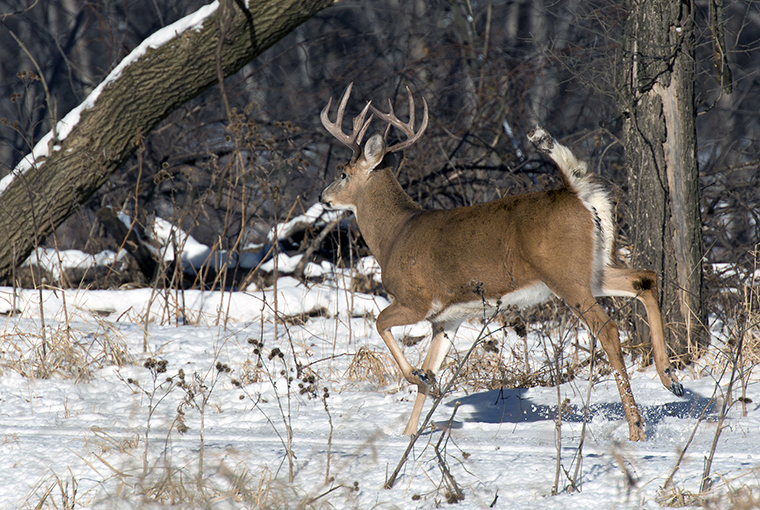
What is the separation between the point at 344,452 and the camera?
337 centimetres

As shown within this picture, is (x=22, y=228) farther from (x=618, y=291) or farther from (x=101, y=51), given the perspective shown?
(x=101, y=51)

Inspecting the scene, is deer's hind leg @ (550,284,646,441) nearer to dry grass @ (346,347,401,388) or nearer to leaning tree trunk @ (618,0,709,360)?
leaning tree trunk @ (618,0,709,360)

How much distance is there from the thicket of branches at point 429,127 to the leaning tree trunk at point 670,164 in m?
0.36

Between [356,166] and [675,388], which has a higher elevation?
[356,166]

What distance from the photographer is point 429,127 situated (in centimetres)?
910

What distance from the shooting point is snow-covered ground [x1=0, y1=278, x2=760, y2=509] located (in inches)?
108

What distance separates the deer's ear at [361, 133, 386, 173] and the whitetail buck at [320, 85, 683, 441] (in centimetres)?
68

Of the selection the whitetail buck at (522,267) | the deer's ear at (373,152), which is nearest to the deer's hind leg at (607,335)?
the whitetail buck at (522,267)

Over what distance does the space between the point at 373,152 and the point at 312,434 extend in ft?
6.79

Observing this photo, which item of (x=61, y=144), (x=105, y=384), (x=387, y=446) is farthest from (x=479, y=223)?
(x=61, y=144)

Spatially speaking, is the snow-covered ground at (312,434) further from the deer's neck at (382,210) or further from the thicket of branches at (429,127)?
the thicket of branches at (429,127)

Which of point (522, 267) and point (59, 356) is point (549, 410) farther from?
point (59, 356)

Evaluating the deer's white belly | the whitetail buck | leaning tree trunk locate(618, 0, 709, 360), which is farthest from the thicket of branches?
the deer's white belly

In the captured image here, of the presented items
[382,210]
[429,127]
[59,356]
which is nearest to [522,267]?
[382,210]
